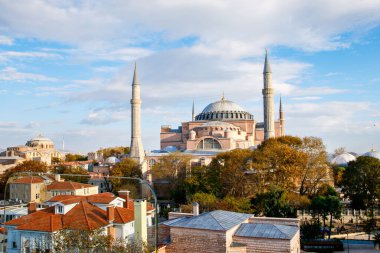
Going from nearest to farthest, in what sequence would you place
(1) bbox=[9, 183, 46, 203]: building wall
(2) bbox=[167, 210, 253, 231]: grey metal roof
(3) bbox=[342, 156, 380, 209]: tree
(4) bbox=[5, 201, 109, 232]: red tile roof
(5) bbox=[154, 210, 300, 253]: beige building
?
(5) bbox=[154, 210, 300, 253]: beige building, (2) bbox=[167, 210, 253, 231]: grey metal roof, (4) bbox=[5, 201, 109, 232]: red tile roof, (3) bbox=[342, 156, 380, 209]: tree, (1) bbox=[9, 183, 46, 203]: building wall

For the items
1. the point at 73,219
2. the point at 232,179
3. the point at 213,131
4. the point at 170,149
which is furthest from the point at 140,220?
the point at 170,149

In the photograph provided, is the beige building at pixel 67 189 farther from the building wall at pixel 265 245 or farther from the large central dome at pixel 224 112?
the large central dome at pixel 224 112

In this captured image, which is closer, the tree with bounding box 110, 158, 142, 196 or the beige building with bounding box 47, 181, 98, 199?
the beige building with bounding box 47, 181, 98, 199

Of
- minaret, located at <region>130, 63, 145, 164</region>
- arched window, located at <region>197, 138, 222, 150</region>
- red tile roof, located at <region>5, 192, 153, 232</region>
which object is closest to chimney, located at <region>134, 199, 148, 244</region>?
red tile roof, located at <region>5, 192, 153, 232</region>

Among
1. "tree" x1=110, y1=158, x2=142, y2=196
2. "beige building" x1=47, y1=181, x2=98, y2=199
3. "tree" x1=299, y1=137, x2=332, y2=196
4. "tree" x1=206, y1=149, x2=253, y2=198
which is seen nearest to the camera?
"beige building" x1=47, y1=181, x2=98, y2=199

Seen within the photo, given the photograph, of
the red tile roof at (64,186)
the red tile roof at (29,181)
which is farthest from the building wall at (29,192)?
the red tile roof at (64,186)

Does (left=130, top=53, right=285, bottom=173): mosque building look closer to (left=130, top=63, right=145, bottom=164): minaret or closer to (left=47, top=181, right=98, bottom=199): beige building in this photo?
(left=130, top=63, right=145, bottom=164): minaret

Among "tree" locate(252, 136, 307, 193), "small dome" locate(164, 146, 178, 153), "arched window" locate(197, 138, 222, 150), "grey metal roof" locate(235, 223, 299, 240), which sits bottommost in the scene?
"grey metal roof" locate(235, 223, 299, 240)
